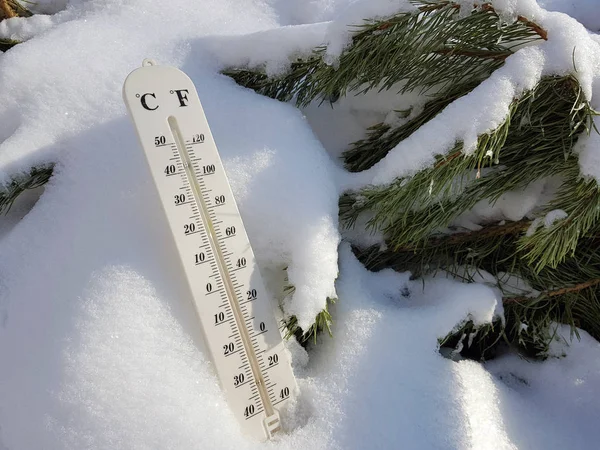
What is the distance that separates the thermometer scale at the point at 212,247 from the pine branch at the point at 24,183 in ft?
0.75

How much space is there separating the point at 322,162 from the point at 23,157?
0.56m

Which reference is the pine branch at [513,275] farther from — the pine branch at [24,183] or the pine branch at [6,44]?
the pine branch at [6,44]

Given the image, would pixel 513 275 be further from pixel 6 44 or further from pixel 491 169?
pixel 6 44

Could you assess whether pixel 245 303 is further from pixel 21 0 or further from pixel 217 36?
pixel 21 0

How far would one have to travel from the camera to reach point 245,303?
0.82 m

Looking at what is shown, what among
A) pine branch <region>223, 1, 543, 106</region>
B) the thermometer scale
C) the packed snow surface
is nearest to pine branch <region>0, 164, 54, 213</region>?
the packed snow surface


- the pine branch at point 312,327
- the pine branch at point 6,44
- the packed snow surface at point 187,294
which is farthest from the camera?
the pine branch at point 6,44

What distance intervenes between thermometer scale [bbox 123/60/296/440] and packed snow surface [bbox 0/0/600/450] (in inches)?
1.4

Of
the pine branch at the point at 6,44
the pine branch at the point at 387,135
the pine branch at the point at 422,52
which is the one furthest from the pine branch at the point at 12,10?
the pine branch at the point at 387,135

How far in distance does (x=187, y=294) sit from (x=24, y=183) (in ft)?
1.21

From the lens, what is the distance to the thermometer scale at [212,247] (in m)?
0.78

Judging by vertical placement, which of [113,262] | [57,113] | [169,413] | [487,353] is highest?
[57,113]

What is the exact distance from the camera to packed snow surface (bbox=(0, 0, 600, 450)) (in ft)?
2.33

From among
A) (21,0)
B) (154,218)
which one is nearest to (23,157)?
(154,218)
